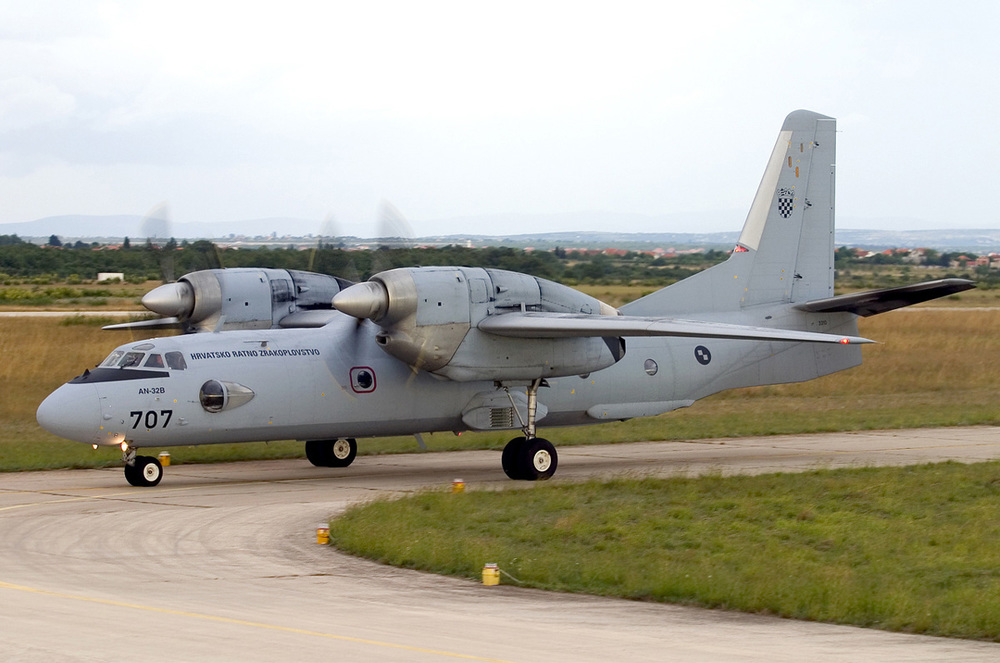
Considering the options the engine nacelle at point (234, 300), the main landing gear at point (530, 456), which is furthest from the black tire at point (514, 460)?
the engine nacelle at point (234, 300)

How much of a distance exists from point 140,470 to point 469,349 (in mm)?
6076

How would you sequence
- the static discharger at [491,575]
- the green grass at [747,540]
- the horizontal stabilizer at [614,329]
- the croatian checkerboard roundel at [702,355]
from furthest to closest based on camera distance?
the croatian checkerboard roundel at [702,355] → the horizontal stabilizer at [614,329] → the static discharger at [491,575] → the green grass at [747,540]

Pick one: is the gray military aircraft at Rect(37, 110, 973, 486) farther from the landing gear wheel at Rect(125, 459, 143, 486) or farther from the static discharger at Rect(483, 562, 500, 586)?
the static discharger at Rect(483, 562, 500, 586)

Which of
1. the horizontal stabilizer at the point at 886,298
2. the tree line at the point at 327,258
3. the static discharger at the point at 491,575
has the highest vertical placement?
the tree line at the point at 327,258

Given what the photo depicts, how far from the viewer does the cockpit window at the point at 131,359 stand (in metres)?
20.7

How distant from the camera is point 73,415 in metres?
19.7

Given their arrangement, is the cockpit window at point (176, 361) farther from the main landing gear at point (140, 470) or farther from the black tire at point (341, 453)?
the black tire at point (341, 453)

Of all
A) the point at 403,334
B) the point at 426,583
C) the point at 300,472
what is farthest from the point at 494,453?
the point at 426,583

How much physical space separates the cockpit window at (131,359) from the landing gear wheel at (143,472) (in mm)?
1621

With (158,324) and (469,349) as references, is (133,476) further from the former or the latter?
(469,349)

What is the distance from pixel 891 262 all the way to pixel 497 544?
113m

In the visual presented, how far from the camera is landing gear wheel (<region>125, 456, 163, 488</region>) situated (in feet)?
68.4

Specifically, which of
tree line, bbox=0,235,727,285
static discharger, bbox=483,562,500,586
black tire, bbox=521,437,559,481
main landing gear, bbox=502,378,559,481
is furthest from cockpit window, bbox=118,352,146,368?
static discharger, bbox=483,562,500,586

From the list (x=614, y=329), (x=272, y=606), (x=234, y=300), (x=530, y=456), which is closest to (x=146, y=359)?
(x=234, y=300)
